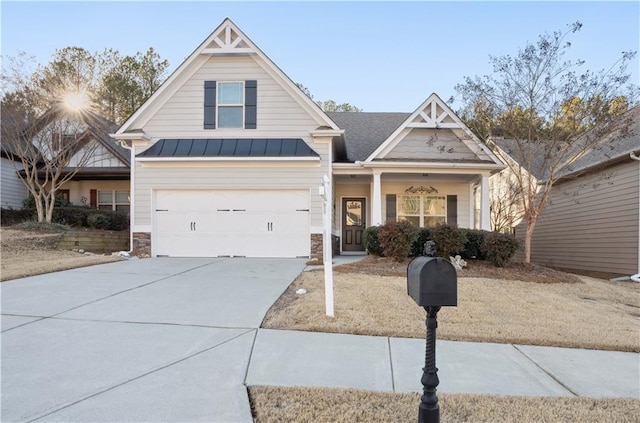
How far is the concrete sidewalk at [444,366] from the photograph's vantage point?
397 cm

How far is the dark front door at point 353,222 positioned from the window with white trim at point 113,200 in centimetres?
933

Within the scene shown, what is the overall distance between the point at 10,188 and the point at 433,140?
17146mm

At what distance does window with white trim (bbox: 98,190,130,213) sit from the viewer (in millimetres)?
18984

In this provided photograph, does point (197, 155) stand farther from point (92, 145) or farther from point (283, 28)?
point (92, 145)

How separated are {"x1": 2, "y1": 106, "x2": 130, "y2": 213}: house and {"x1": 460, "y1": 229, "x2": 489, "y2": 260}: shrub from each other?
13293 millimetres

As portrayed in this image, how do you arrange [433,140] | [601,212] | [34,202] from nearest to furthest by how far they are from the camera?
[433,140] → [601,212] → [34,202]

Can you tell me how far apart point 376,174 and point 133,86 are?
19016 mm

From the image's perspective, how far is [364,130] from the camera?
59.0 feet

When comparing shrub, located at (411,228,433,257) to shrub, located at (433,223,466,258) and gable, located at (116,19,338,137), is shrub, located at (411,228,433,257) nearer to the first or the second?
shrub, located at (433,223,466,258)

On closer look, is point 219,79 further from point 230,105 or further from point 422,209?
point 422,209

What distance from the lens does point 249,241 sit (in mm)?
13375

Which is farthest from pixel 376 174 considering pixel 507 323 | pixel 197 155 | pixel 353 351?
pixel 353 351

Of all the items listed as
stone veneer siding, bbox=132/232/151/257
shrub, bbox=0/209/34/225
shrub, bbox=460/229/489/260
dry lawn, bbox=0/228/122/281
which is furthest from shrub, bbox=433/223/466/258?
shrub, bbox=0/209/34/225

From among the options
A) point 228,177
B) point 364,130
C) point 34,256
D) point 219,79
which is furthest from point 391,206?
point 34,256
